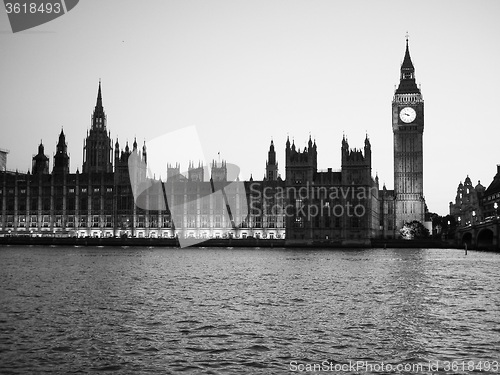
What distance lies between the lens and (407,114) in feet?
637

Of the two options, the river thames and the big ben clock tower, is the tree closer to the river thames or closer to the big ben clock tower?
the big ben clock tower

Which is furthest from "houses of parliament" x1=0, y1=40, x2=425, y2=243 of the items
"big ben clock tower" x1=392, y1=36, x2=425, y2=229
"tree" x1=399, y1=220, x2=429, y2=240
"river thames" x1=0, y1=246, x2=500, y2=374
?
"river thames" x1=0, y1=246, x2=500, y2=374

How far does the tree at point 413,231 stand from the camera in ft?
564

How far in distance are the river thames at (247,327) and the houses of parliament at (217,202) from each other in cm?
10032

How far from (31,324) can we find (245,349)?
10.5 metres

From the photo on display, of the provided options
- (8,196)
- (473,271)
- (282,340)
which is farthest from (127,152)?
(282,340)

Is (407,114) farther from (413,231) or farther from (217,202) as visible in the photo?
(217,202)

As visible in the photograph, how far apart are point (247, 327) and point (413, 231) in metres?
150

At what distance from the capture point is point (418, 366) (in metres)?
20.9

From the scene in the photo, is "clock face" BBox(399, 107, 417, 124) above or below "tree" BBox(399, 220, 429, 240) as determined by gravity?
above

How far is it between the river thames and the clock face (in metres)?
149

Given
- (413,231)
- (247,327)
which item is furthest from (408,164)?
(247,327)

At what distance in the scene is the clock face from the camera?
7603 inches

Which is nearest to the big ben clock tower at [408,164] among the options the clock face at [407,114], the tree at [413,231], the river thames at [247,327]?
the clock face at [407,114]
